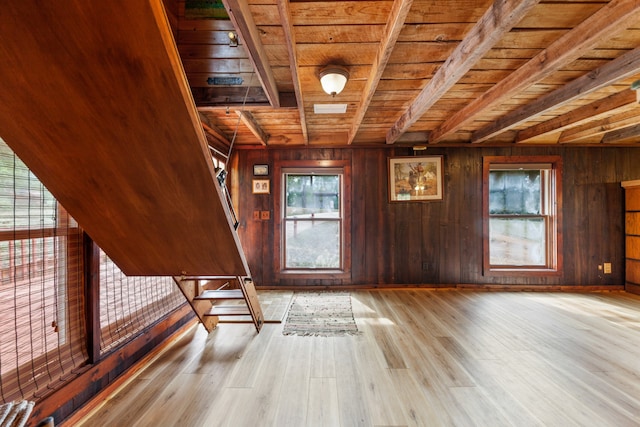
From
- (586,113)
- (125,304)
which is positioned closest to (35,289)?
(125,304)

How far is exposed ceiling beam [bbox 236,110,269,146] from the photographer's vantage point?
2653 mm

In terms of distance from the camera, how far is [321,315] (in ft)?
9.08

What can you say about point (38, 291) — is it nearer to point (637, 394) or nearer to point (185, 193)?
point (185, 193)

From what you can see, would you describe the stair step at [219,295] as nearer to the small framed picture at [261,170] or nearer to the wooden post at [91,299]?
the wooden post at [91,299]

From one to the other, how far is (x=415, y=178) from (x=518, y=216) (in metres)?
1.64

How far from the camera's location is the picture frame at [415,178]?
148 inches

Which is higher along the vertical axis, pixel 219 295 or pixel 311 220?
pixel 311 220

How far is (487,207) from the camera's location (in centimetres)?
372

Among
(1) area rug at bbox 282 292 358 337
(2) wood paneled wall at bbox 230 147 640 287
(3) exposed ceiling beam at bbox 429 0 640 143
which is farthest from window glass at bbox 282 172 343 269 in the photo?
(3) exposed ceiling beam at bbox 429 0 640 143

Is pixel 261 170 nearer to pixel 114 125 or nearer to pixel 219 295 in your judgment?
pixel 219 295

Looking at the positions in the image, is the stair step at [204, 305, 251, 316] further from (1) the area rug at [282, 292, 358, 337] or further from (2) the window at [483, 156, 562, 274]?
(2) the window at [483, 156, 562, 274]

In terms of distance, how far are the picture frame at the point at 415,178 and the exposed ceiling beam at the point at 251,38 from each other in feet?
7.71

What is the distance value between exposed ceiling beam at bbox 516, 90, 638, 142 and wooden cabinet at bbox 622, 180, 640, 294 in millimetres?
1579

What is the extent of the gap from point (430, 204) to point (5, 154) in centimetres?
405
